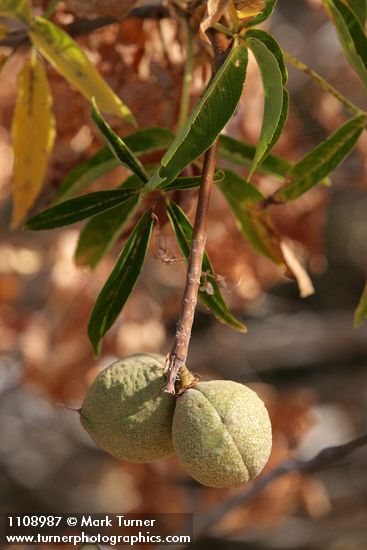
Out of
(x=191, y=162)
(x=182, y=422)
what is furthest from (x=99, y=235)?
(x=182, y=422)

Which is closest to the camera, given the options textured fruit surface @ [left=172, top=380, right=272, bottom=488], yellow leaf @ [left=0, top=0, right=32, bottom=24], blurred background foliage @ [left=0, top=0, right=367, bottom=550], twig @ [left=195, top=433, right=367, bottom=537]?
textured fruit surface @ [left=172, top=380, right=272, bottom=488]

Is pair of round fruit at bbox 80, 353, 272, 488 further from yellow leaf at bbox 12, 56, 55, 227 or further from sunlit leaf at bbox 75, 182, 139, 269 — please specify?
yellow leaf at bbox 12, 56, 55, 227

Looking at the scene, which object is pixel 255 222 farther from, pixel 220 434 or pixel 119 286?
pixel 220 434

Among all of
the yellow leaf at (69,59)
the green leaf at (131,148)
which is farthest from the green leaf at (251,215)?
the yellow leaf at (69,59)

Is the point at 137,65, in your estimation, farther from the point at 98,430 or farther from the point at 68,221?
the point at 98,430

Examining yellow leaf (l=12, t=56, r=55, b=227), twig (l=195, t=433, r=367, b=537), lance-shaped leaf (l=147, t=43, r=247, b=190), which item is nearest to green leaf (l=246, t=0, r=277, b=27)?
lance-shaped leaf (l=147, t=43, r=247, b=190)

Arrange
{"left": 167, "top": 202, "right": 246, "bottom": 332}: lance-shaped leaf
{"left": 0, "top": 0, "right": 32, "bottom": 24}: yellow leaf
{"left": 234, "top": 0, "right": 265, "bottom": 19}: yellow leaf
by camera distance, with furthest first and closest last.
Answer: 1. {"left": 0, "top": 0, "right": 32, "bottom": 24}: yellow leaf
2. {"left": 167, "top": 202, "right": 246, "bottom": 332}: lance-shaped leaf
3. {"left": 234, "top": 0, "right": 265, "bottom": 19}: yellow leaf
